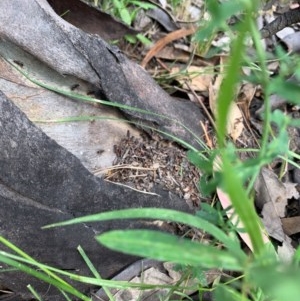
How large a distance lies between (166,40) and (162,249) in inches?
56.6

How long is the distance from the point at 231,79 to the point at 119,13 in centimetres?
137

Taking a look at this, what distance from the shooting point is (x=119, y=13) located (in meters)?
1.82

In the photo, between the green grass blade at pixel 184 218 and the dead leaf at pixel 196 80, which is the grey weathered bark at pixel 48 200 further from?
the dead leaf at pixel 196 80

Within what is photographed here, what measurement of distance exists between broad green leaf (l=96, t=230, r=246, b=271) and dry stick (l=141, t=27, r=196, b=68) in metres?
1.34

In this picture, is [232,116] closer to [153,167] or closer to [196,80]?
[196,80]

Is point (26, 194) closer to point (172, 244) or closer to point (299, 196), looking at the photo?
point (172, 244)

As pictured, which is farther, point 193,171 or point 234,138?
point 234,138

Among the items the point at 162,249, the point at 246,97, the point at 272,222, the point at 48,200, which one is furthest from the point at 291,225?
the point at 162,249

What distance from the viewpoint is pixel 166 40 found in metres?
1.94

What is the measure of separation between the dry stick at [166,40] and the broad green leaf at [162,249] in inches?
52.8

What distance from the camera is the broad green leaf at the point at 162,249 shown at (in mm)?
594

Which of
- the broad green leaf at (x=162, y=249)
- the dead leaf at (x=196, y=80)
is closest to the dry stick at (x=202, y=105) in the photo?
the dead leaf at (x=196, y=80)

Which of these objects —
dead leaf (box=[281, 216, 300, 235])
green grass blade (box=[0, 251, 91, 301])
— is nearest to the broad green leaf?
green grass blade (box=[0, 251, 91, 301])

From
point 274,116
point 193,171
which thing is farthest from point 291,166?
point 274,116
